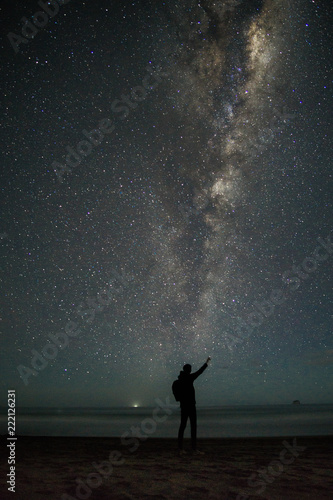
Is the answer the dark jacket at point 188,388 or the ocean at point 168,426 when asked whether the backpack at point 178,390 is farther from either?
the ocean at point 168,426

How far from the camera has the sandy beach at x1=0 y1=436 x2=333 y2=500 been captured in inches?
186

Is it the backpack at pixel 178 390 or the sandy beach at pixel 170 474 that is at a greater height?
the backpack at pixel 178 390

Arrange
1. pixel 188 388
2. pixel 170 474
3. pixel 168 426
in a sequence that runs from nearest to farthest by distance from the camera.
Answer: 1. pixel 170 474
2. pixel 188 388
3. pixel 168 426

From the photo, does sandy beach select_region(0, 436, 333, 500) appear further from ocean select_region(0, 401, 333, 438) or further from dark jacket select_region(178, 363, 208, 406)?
ocean select_region(0, 401, 333, 438)

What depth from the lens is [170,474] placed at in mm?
5832

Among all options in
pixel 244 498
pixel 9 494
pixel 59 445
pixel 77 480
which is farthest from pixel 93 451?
pixel 244 498

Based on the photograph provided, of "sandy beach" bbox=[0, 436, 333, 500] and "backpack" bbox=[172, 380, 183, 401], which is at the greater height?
"backpack" bbox=[172, 380, 183, 401]

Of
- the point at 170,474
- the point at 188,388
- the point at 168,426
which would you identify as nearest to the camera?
the point at 170,474

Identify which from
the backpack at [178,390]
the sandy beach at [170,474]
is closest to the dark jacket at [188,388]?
the backpack at [178,390]

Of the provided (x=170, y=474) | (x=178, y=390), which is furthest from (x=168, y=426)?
(x=170, y=474)

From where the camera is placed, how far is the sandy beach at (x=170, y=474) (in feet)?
15.5

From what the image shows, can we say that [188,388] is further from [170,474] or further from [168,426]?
[168,426]

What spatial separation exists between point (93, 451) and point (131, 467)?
2521 mm

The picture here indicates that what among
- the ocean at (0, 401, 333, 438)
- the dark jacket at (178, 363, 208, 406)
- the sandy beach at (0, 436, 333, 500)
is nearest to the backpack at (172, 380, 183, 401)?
the dark jacket at (178, 363, 208, 406)
